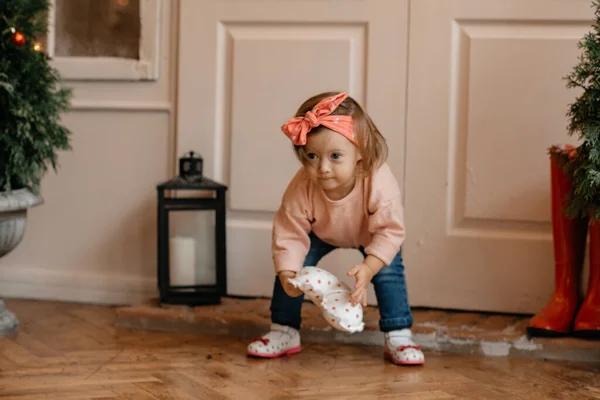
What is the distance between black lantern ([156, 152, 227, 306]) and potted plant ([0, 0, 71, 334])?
315mm

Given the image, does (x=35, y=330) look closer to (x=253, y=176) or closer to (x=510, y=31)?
(x=253, y=176)

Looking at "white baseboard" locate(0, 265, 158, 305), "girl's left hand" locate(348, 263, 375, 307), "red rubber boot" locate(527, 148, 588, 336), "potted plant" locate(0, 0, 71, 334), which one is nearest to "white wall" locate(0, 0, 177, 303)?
"white baseboard" locate(0, 265, 158, 305)

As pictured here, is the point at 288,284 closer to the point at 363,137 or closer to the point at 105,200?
the point at 363,137

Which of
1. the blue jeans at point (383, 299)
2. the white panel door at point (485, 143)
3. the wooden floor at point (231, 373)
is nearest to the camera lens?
the wooden floor at point (231, 373)

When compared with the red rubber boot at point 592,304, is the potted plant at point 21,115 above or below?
above

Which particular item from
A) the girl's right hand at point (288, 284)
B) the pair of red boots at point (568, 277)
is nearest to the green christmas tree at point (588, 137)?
the pair of red boots at point (568, 277)

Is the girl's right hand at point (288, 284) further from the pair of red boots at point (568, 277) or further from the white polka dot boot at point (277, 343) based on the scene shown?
the pair of red boots at point (568, 277)

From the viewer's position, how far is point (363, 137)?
1.63 meters

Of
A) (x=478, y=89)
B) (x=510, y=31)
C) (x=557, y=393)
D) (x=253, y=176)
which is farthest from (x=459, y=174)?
(x=557, y=393)

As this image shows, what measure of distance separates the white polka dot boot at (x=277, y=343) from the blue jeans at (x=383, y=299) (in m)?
0.02

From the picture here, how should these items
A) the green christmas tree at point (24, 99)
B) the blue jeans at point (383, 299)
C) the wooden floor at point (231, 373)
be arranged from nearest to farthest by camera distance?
1. the wooden floor at point (231, 373)
2. the blue jeans at point (383, 299)
3. the green christmas tree at point (24, 99)

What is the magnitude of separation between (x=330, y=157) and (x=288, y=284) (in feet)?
0.93

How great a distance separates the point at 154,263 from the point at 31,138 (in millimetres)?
579

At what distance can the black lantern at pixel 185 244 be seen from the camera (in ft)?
6.82
